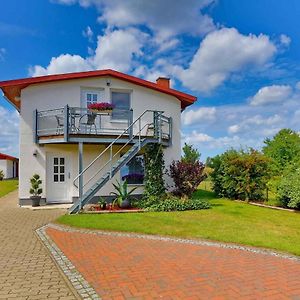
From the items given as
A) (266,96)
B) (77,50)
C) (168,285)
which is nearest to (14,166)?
(77,50)

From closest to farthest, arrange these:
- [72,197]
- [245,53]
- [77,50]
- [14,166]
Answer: [245,53], [72,197], [77,50], [14,166]

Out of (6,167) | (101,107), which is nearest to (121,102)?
(101,107)

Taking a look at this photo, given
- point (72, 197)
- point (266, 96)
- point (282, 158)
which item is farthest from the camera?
point (282, 158)

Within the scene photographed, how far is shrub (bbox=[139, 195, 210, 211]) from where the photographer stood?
12.7m

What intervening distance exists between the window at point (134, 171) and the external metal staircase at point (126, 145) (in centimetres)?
85

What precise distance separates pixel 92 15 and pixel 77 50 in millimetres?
2385

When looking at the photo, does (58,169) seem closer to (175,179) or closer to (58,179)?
(58,179)

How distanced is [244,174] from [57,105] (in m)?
10.2

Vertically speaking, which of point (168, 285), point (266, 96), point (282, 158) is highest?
point (266, 96)

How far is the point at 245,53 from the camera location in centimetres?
1375

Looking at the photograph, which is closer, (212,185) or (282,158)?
(212,185)

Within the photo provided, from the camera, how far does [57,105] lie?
48.0 feet

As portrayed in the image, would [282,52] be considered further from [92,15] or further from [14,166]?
[14,166]

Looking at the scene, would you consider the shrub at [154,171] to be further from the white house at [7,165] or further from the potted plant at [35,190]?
the white house at [7,165]
